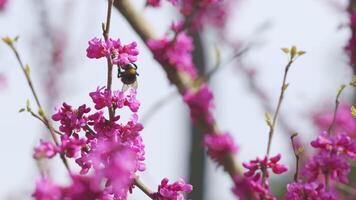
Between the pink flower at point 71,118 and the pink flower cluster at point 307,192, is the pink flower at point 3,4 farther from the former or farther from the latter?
the pink flower cluster at point 307,192

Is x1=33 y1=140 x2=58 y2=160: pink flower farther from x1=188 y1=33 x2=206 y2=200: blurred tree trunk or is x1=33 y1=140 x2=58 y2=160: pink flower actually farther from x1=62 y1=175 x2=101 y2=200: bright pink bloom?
x1=188 y1=33 x2=206 y2=200: blurred tree trunk

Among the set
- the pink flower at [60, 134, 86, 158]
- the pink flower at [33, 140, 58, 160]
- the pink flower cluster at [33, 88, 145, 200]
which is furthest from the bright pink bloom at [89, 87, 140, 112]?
the pink flower at [33, 140, 58, 160]

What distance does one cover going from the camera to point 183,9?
3.93 metres

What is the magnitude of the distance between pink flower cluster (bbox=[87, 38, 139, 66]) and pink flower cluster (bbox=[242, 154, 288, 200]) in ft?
2.40

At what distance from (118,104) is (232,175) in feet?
5.37

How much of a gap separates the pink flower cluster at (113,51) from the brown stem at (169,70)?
144 centimetres

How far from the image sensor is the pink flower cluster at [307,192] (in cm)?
229

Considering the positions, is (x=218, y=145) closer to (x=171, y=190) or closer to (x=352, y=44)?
(x=352, y=44)

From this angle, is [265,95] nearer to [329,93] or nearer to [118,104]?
[329,93]

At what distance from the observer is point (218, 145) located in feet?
12.3

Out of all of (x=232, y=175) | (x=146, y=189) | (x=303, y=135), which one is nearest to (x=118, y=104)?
(x=146, y=189)

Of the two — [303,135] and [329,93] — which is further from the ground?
[329,93]

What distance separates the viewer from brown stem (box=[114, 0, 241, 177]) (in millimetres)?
3691

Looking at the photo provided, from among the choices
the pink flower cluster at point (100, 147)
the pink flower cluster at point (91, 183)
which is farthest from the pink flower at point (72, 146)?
the pink flower cluster at point (91, 183)
